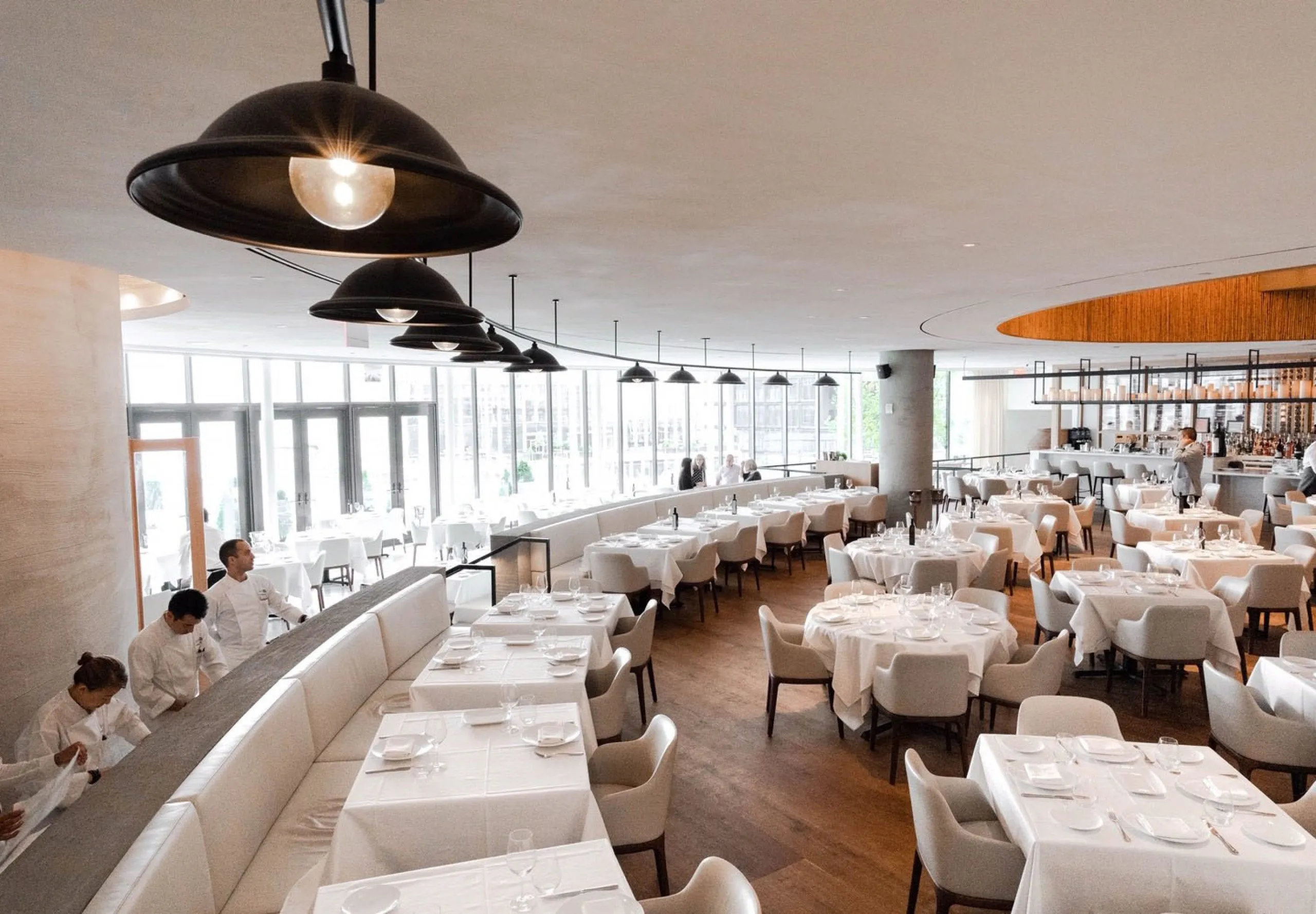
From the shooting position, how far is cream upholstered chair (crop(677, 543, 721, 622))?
8227 mm

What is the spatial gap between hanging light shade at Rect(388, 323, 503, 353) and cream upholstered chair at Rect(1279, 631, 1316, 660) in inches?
194

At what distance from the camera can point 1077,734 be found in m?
3.68

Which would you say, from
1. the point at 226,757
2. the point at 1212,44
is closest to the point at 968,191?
the point at 1212,44

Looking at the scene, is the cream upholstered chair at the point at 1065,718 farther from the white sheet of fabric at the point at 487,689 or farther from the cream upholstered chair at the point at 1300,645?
the white sheet of fabric at the point at 487,689

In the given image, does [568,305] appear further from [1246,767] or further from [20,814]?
[1246,767]

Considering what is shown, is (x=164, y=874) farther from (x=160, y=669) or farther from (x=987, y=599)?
(x=987, y=599)

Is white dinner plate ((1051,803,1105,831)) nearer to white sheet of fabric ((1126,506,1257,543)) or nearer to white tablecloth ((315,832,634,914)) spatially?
white tablecloth ((315,832,634,914))

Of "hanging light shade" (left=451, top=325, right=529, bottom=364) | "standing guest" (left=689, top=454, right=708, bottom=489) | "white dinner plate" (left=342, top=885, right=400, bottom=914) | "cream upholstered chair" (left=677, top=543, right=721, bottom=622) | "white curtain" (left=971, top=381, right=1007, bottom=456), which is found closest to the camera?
"white dinner plate" (left=342, top=885, right=400, bottom=914)

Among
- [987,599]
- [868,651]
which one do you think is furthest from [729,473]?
[868,651]

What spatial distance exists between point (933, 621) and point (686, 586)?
417 cm

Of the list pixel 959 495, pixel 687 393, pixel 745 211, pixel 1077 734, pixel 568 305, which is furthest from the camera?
pixel 687 393

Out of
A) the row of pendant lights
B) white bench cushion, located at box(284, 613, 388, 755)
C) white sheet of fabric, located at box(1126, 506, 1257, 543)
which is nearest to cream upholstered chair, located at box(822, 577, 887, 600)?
white bench cushion, located at box(284, 613, 388, 755)

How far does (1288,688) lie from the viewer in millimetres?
4289

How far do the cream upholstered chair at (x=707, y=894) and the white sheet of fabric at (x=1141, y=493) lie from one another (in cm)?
1084
